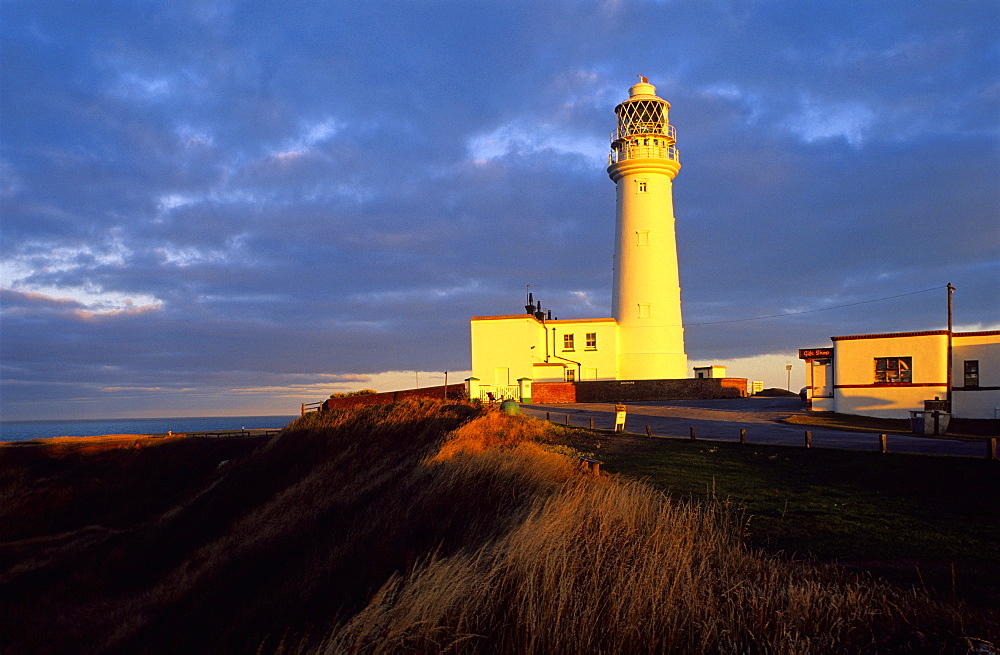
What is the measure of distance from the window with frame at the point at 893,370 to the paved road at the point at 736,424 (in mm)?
3712

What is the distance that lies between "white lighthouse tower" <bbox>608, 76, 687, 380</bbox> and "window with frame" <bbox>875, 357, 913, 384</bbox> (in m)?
13.1

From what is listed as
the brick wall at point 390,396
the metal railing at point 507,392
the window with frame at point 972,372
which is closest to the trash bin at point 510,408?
the brick wall at point 390,396

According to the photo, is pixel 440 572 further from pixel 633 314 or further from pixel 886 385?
pixel 633 314

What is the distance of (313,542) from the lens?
1033 cm

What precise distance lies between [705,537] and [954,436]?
723 inches

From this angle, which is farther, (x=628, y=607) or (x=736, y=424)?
(x=736, y=424)

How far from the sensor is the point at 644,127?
40125mm

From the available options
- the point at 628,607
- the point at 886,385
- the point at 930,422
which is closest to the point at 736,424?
the point at 930,422

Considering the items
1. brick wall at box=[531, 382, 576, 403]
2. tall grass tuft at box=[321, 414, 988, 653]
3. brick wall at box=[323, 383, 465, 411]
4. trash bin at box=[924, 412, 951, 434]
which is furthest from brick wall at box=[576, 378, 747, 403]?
tall grass tuft at box=[321, 414, 988, 653]

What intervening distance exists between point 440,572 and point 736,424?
2182 cm

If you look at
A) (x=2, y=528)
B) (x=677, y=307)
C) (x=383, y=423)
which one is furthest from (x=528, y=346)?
Answer: (x=2, y=528)

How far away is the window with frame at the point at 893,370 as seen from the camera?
28.7 m

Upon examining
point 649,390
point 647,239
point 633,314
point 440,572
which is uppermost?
point 647,239

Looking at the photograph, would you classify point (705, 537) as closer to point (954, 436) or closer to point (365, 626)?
point (365, 626)
